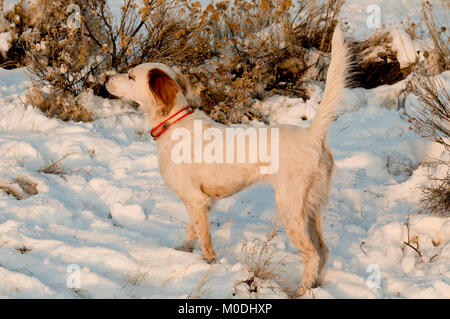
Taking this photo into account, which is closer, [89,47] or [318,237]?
[318,237]

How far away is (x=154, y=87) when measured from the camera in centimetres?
323

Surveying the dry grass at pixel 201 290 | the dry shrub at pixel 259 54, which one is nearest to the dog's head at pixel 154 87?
the dry grass at pixel 201 290

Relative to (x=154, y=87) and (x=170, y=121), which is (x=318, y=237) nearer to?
(x=170, y=121)

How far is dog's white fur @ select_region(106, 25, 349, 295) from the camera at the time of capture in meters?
2.88

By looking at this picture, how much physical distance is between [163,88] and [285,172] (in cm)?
109

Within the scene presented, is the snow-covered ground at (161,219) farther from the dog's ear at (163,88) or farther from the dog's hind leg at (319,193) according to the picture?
the dog's ear at (163,88)

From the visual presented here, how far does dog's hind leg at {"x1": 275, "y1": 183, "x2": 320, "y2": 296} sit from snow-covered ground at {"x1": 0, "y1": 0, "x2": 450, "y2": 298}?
11cm

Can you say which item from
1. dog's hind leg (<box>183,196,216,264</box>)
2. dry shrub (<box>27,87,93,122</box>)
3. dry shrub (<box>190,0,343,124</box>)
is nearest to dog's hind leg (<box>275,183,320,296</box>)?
dog's hind leg (<box>183,196,216,264</box>)

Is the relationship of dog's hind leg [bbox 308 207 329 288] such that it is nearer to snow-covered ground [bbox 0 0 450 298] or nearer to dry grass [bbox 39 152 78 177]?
snow-covered ground [bbox 0 0 450 298]

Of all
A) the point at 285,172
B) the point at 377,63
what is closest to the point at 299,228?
the point at 285,172

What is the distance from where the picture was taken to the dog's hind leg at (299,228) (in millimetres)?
2902
